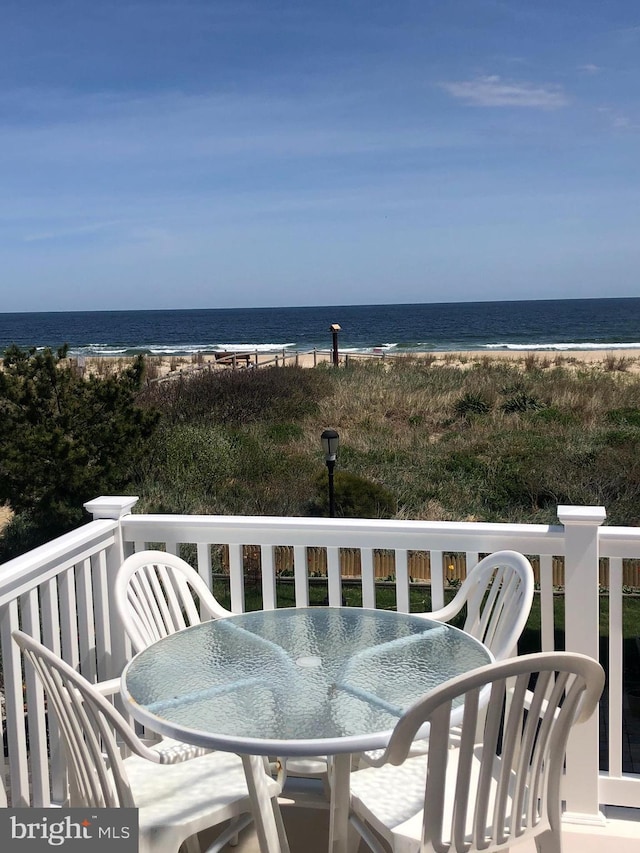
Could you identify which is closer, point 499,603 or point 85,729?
point 85,729

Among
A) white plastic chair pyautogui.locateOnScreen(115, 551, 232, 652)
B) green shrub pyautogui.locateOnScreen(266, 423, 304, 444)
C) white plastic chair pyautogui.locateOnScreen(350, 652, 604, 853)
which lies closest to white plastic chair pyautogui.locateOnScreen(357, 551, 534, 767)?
white plastic chair pyautogui.locateOnScreen(350, 652, 604, 853)

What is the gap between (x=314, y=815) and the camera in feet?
7.98

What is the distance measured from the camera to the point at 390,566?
630 cm

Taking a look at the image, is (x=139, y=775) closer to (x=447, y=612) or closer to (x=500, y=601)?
(x=447, y=612)

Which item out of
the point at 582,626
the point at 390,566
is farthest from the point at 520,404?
the point at 582,626

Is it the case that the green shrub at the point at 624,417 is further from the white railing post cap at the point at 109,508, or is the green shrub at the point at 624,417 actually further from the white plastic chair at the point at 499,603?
the white railing post cap at the point at 109,508

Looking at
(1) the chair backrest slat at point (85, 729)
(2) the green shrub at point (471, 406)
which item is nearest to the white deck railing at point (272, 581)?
(1) the chair backrest slat at point (85, 729)

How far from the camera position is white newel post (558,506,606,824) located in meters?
2.31

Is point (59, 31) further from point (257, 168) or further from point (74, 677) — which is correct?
point (257, 168)

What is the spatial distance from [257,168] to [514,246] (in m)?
25.2

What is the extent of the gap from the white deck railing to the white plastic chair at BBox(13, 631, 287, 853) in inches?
14.0

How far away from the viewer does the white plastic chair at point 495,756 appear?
4.57 ft

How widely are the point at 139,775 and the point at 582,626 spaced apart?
1.37 metres

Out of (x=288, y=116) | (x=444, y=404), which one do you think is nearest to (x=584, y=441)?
(x=444, y=404)
